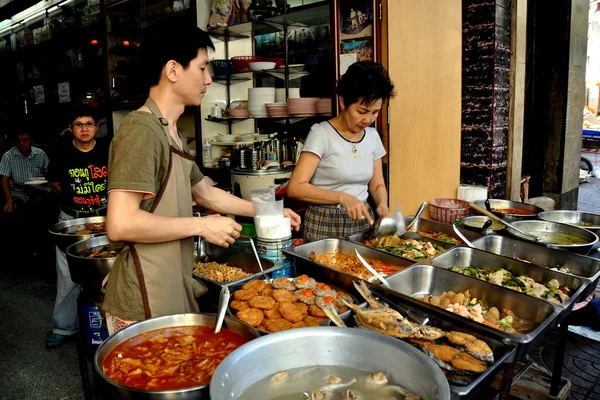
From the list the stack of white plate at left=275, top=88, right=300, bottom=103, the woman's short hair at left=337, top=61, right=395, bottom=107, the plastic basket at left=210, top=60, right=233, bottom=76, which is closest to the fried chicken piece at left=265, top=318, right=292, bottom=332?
→ the woman's short hair at left=337, top=61, right=395, bottom=107

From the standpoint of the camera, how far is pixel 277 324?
5.46 ft

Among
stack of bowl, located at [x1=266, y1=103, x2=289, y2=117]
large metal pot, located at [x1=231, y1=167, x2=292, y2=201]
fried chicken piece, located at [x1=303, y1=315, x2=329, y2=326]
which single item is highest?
stack of bowl, located at [x1=266, y1=103, x2=289, y2=117]

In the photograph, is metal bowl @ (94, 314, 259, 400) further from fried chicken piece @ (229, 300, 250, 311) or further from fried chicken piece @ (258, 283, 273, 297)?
fried chicken piece @ (258, 283, 273, 297)

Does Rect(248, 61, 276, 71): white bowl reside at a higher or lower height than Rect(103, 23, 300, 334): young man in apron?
higher

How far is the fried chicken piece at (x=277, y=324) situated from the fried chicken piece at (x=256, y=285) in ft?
0.83

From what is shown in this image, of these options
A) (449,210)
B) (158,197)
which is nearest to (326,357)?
(158,197)

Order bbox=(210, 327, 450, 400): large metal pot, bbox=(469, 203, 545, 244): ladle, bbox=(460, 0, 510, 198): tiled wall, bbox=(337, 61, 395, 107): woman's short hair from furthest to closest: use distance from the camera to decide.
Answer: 1. bbox=(460, 0, 510, 198): tiled wall
2. bbox=(337, 61, 395, 107): woman's short hair
3. bbox=(469, 203, 545, 244): ladle
4. bbox=(210, 327, 450, 400): large metal pot

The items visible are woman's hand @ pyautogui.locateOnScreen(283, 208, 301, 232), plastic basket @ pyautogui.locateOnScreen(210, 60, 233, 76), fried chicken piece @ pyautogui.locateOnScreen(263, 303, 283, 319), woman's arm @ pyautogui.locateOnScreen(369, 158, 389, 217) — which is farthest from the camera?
plastic basket @ pyautogui.locateOnScreen(210, 60, 233, 76)

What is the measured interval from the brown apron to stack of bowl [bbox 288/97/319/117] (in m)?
2.95

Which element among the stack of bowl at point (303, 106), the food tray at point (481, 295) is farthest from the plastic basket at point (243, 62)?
the food tray at point (481, 295)

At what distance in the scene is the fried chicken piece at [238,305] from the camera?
1.78 meters

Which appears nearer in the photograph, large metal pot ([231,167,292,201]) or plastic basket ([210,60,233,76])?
large metal pot ([231,167,292,201])

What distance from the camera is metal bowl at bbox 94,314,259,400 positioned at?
3.66ft

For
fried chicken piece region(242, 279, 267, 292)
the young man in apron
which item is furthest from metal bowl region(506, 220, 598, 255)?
the young man in apron
